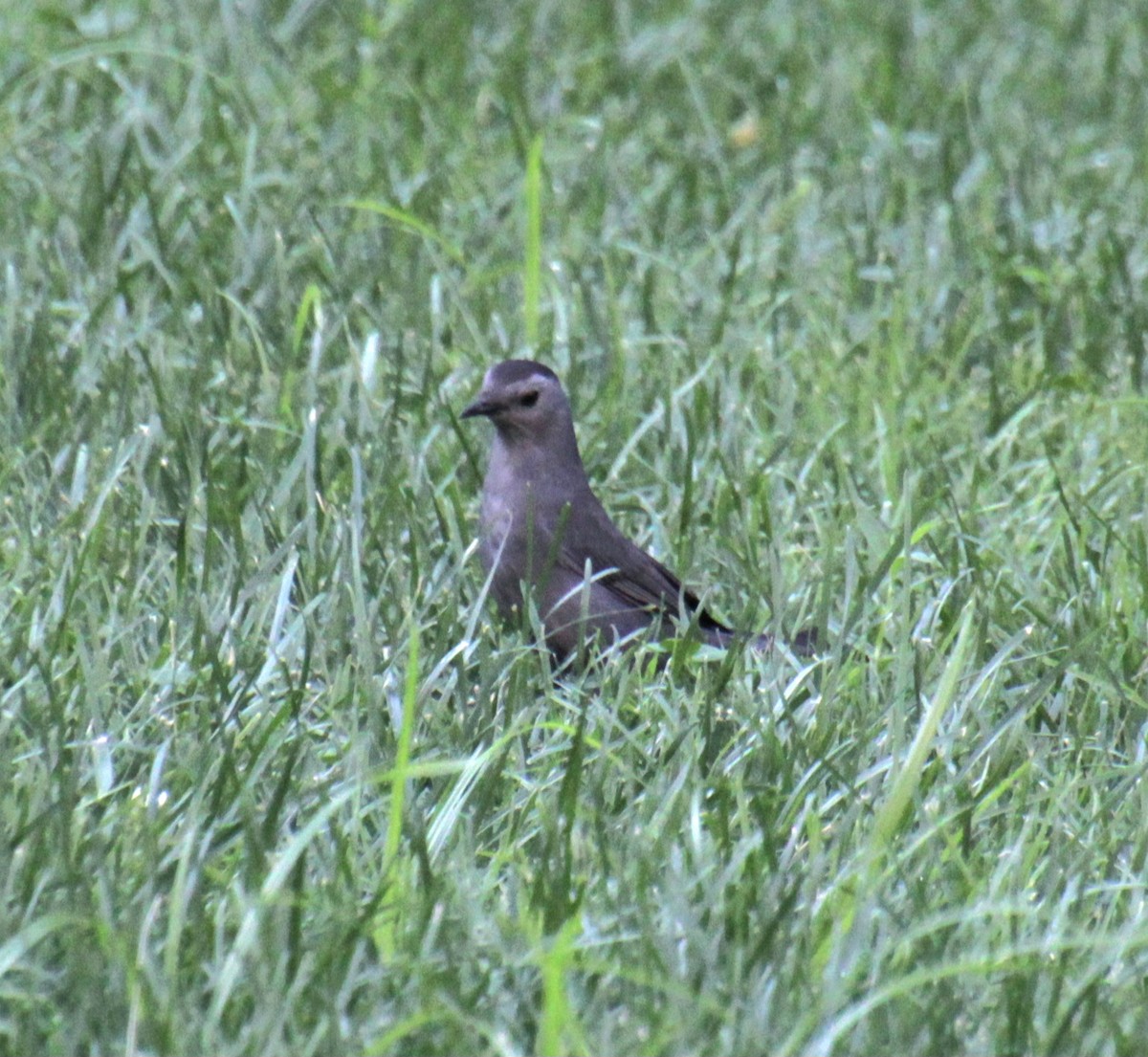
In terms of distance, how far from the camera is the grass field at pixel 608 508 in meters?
2.98

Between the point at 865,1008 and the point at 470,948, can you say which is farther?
the point at 470,948

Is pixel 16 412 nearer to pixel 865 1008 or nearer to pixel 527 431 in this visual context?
pixel 527 431

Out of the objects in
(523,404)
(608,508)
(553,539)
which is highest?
(523,404)

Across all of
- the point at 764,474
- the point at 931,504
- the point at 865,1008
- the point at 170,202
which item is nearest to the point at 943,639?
the point at 931,504

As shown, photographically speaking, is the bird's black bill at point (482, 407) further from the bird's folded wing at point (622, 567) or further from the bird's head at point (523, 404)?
the bird's folded wing at point (622, 567)

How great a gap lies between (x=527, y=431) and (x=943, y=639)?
3.60ft

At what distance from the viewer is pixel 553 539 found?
4.38 m

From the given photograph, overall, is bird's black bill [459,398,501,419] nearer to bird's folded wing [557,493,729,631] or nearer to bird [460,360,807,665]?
bird [460,360,807,665]

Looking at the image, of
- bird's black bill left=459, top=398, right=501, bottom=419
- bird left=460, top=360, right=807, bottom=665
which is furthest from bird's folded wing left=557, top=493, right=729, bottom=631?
bird's black bill left=459, top=398, right=501, bottom=419

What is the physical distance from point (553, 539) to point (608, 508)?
2.43 feet

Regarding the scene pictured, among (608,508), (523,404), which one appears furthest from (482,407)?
(608,508)

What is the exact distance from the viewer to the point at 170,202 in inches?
235

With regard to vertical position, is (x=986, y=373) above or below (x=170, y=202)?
below

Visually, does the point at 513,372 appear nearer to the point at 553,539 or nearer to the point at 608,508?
the point at 608,508
